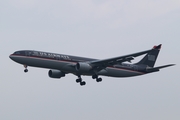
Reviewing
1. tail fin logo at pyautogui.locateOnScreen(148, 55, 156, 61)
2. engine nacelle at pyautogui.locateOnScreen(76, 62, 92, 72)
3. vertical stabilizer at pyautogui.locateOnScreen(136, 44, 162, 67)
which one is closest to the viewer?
engine nacelle at pyautogui.locateOnScreen(76, 62, 92, 72)

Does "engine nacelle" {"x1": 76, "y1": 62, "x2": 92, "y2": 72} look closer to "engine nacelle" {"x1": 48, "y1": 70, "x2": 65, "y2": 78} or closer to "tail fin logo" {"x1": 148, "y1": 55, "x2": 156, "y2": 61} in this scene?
"engine nacelle" {"x1": 48, "y1": 70, "x2": 65, "y2": 78}

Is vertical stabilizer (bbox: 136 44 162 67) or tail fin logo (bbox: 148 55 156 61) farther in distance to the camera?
tail fin logo (bbox: 148 55 156 61)

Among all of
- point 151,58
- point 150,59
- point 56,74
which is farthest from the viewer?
point 151,58

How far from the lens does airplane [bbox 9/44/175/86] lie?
6238 cm

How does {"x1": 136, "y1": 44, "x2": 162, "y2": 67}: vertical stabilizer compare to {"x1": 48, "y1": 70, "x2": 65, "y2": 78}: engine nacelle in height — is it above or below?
above

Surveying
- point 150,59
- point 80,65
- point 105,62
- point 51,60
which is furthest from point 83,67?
point 150,59

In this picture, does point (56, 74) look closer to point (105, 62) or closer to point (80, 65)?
point (80, 65)

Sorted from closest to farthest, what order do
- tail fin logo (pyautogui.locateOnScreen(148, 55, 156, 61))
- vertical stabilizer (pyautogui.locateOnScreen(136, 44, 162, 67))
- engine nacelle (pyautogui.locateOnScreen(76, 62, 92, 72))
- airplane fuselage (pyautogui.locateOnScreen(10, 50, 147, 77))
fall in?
airplane fuselage (pyautogui.locateOnScreen(10, 50, 147, 77))
engine nacelle (pyautogui.locateOnScreen(76, 62, 92, 72))
vertical stabilizer (pyautogui.locateOnScreen(136, 44, 162, 67))
tail fin logo (pyautogui.locateOnScreen(148, 55, 156, 61))

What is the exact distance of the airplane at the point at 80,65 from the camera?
6238cm

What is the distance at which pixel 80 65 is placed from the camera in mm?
64125

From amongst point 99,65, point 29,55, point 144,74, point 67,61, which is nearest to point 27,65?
point 29,55

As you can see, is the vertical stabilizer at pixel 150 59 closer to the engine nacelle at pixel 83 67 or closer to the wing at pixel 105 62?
the wing at pixel 105 62

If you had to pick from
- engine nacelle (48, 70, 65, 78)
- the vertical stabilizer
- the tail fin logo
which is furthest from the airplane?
the tail fin logo

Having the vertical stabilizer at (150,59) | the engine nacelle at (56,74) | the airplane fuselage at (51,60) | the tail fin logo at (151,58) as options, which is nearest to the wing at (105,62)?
the airplane fuselage at (51,60)
